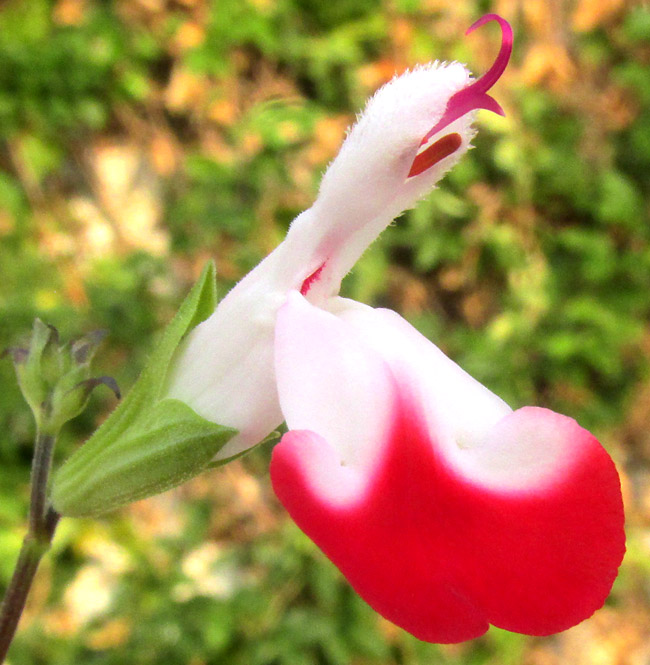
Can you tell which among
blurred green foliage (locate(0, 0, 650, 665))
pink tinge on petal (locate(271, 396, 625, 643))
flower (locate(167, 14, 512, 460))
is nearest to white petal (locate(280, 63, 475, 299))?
flower (locate(167, 14, 512, 460))

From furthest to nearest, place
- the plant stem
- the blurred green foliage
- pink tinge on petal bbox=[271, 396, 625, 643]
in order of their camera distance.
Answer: the blurred green foliage → the plant stem → pink tinge on petal bbox=[271, 396, 625, 643]

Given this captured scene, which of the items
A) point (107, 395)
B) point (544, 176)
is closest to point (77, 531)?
point (107, 395)

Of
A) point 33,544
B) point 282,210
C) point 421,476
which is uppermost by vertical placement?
point 421,476

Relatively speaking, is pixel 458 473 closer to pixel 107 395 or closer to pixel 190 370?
pixel 190 370

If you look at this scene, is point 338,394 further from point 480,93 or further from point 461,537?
point 480,93

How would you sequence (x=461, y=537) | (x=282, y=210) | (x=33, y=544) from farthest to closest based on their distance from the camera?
(x=282, y=210)
(x=33, y=544)
(x=461, y=537)

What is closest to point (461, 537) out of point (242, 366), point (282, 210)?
point (242, 366)

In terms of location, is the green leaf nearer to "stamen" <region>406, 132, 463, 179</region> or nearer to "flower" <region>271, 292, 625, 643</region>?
"flower" <region>271, 292, 625, 643</region>
